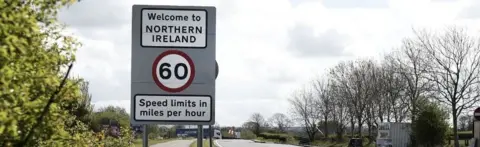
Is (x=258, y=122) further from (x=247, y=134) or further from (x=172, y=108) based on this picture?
(x=172, y=108)

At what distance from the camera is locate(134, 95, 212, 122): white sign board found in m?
7.49

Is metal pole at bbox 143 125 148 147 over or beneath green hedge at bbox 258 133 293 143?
over

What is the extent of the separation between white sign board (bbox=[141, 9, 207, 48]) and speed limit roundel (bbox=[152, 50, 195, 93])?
11 cm

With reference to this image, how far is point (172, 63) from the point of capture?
7402 mm

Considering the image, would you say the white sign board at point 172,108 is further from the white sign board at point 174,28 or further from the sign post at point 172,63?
the white sign board at point 174,28

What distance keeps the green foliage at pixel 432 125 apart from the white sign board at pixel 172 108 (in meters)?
48.1

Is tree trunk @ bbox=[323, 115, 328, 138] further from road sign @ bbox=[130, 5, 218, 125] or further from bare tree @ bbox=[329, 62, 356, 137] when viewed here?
road sign @ bbox=[130, 5, 218, 125]

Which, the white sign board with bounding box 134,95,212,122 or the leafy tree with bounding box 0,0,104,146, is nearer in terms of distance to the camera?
the leafy tree with bounding box 0,0,104,146

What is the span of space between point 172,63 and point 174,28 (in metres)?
0.33

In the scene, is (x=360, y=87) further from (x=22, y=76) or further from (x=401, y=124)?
(x=22, y=76)

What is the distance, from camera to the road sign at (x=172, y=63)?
7.36 meters

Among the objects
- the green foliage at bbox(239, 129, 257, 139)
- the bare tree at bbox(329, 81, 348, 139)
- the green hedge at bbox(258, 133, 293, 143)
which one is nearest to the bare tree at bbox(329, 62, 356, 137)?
the bare tree at bbox(329, 81, 348, 139)

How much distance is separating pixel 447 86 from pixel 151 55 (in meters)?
49.4

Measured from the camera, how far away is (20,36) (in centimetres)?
443
